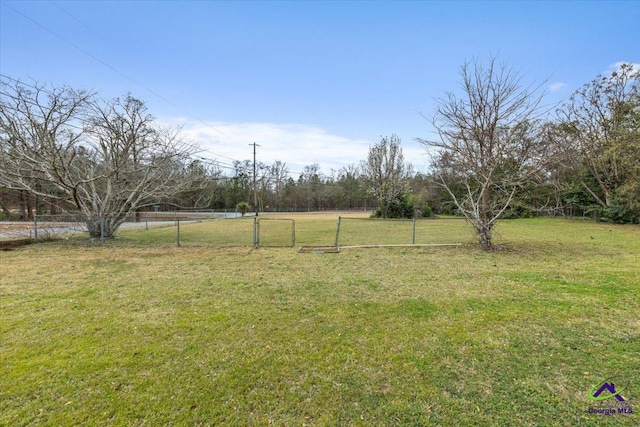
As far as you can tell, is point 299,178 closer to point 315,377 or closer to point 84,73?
point 84,73

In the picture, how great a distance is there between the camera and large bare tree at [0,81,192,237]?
9211mm

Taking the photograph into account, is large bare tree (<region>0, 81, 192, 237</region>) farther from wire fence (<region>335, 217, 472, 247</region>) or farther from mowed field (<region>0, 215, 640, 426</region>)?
wire fence (<region>335, 217, 472, 247</region>)

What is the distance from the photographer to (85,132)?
11.0 metres

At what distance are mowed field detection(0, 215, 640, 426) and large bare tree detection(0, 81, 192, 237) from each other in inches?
211

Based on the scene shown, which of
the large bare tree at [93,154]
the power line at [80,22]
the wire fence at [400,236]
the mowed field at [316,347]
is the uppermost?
the power line at [80,22]

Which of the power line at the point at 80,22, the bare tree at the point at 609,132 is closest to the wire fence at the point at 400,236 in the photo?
the bare tree at the point at 609,132

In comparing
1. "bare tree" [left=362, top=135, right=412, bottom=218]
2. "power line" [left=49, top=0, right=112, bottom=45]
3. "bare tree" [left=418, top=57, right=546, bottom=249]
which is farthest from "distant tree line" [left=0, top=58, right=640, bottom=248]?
"bare tree" [left=362, top=135, right=412, bottom=218]

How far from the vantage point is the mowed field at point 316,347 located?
208cm

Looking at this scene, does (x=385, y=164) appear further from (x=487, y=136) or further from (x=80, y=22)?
(x=80, y=22)

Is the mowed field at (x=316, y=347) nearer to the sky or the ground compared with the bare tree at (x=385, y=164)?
nearer to the ground

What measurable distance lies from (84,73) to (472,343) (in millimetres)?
17646

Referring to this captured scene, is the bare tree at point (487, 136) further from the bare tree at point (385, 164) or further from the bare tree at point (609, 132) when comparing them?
the bare tree at point (385, 164)

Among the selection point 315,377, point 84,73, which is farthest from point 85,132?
point 315,377

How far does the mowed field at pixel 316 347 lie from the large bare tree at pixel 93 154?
5.36 m
